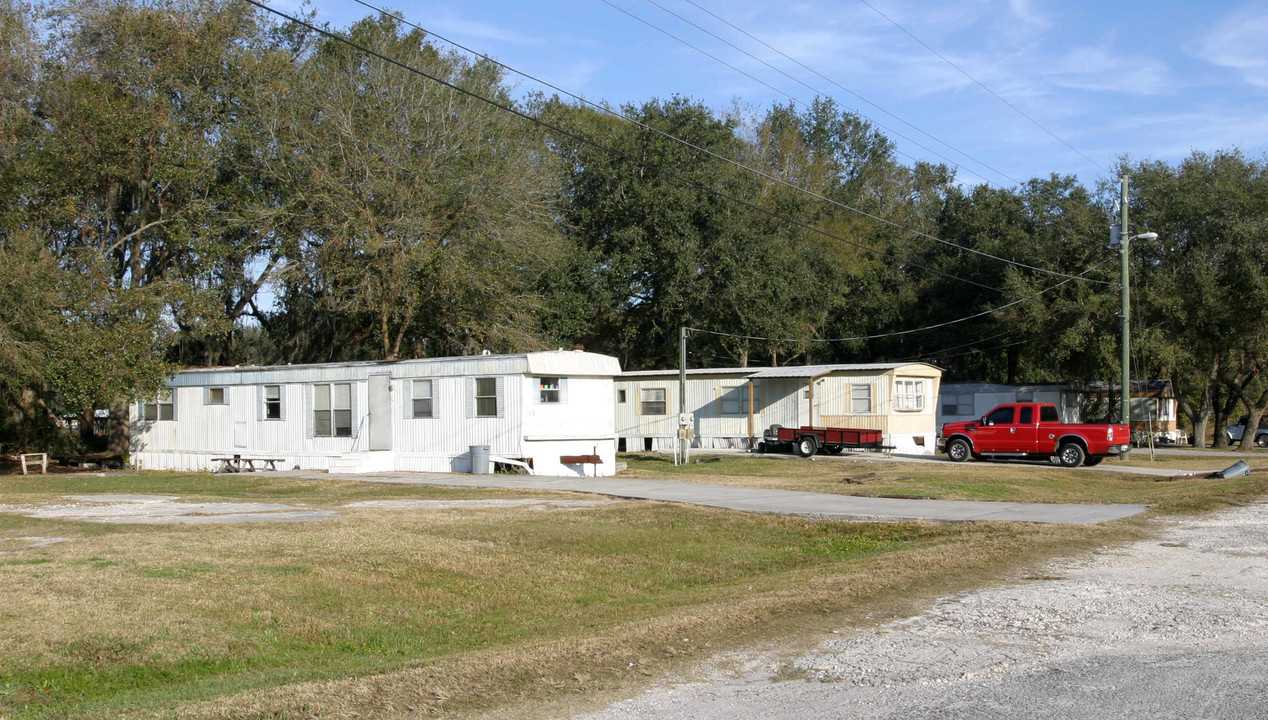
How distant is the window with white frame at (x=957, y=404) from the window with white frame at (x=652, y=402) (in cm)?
1526

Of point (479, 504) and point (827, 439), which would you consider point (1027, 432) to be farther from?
point (479, 504)

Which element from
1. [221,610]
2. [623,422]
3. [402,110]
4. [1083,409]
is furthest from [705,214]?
[221,610]

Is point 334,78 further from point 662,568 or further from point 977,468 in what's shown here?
point 662,568

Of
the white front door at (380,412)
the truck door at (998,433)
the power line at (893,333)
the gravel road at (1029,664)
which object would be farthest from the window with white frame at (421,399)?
the gravel road at (1029,664)

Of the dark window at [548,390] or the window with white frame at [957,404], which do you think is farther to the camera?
the window with white frame at [957,404]

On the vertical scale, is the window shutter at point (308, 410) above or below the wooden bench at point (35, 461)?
above

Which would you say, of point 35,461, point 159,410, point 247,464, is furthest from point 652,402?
point 35,461

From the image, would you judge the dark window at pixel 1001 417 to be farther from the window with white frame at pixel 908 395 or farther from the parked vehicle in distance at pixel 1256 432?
the parked vehicle in distance at pixel 1256 432

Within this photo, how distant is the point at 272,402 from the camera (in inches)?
1033

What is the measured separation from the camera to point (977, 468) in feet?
85.2

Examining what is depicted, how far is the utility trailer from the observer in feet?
103

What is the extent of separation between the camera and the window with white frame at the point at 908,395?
3409cm

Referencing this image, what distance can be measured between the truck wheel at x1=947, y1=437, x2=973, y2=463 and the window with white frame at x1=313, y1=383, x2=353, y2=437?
16.9m

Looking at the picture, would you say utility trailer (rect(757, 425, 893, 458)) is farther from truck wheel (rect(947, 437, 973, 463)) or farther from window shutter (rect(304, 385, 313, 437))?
window shutter (rect(304, 385, 313, 437))
